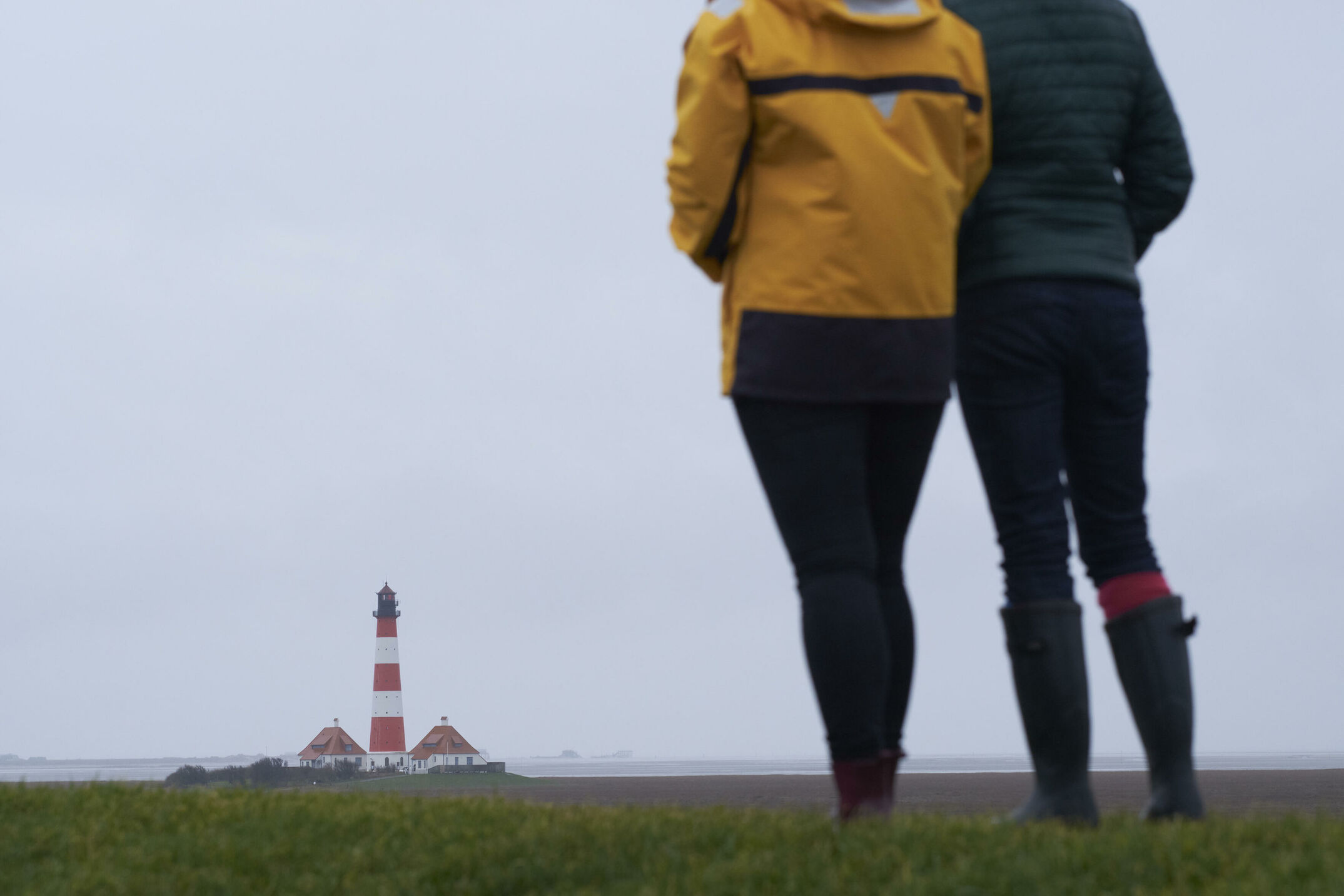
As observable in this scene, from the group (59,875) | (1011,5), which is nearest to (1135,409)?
(1011,5)

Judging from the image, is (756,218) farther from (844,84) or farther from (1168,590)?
(1168,590)

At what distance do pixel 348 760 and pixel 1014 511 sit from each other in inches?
1987

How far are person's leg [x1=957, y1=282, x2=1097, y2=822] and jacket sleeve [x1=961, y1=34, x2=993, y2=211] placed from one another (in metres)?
0.30

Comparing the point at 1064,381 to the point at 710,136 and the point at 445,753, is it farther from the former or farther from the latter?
the point at 445,753

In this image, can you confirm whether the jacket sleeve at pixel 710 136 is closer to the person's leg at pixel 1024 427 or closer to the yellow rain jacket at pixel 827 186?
the yellow rain jacket at pixel 827 186

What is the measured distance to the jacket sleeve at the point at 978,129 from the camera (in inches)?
123

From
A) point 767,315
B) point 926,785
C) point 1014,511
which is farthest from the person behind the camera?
point 926,785

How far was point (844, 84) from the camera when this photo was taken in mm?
2977

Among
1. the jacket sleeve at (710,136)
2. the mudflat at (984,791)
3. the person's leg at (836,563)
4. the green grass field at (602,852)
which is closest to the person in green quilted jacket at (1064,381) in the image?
the green grass field at (602,852)

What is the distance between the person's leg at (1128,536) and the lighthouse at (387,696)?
43.5 metres

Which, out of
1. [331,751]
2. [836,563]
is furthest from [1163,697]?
[331,751]

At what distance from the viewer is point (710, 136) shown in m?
2.96

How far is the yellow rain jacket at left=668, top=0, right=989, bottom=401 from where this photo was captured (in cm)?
292

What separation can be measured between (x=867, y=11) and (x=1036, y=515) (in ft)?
4.33
